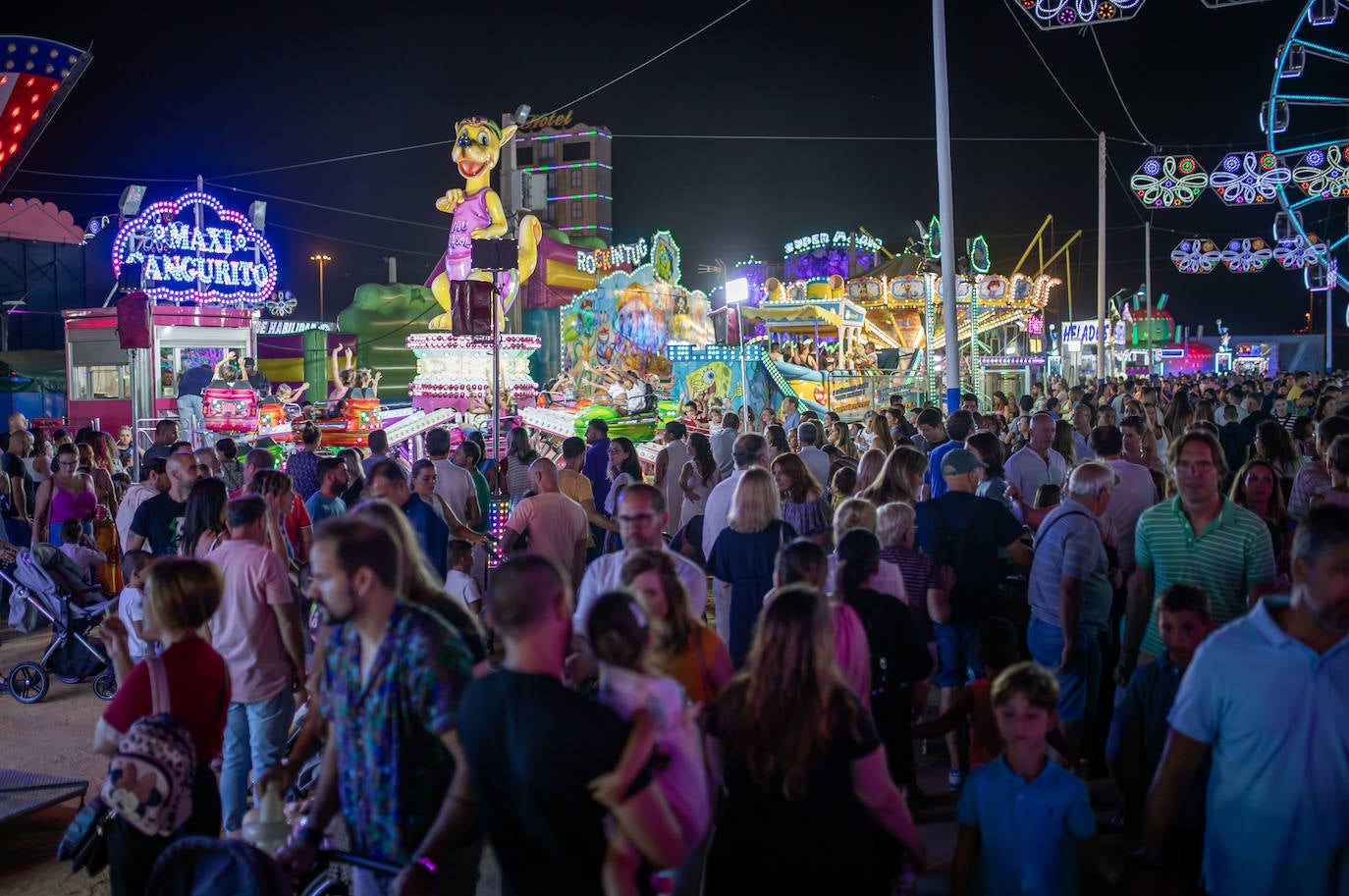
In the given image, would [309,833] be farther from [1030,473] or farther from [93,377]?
[93,377]

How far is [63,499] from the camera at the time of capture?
8914 mm

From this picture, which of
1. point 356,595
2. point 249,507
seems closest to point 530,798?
point 356,595

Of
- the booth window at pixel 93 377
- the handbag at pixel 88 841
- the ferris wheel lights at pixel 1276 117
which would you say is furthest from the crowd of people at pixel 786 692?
the booth window at pixel 93 377

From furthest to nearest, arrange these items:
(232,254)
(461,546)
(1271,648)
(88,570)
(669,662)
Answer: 1. (232,254)
2. (88,570)
3. (461,546)
4. (669,662)
5. (1271,648)

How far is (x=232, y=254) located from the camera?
25.1 metres

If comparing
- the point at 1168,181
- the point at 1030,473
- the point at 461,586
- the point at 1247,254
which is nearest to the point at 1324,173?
the point at 1168,181

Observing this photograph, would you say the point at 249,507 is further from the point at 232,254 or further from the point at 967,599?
the point at 232,254

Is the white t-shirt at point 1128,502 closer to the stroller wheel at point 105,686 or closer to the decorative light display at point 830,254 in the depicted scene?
the stroller wheel at point 105,686

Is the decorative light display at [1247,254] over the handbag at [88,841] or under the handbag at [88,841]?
over

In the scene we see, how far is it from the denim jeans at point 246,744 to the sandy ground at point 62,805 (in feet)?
2.51

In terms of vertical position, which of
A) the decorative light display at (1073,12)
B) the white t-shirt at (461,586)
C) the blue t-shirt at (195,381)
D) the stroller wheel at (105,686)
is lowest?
the stroller wheel at (105,686)

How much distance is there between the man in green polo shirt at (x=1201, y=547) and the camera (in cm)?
422

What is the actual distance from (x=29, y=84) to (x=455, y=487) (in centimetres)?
385

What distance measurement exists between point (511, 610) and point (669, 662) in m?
1.04
